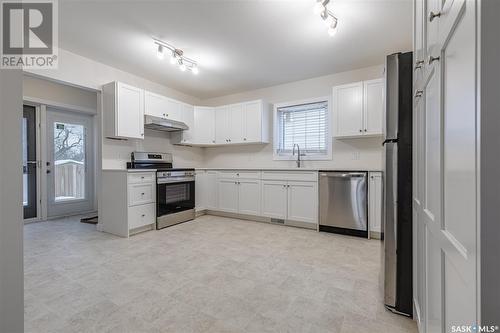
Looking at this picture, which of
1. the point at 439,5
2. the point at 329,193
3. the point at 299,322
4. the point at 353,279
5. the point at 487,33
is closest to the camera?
the point at 487,33

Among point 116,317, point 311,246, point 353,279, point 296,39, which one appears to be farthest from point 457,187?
point 296,39

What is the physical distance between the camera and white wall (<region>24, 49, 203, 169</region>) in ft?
10.6

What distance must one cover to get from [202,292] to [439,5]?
217 cm

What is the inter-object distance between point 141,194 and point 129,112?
4.28ft

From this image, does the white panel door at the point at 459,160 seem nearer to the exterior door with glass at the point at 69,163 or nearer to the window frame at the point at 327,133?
the window frame at the point at 327,133

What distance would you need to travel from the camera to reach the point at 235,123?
4680 millimetres

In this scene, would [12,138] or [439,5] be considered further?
[439,5]

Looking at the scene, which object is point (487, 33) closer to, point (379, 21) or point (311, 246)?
point (379, 21)

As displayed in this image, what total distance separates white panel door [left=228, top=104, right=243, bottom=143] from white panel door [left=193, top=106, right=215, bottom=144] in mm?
446

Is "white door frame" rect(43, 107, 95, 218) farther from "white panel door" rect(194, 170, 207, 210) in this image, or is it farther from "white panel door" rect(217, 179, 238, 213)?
"white panel door" rect(217, 179, 238, 213)

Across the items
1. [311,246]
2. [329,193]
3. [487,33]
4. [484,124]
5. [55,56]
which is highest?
[55,56]

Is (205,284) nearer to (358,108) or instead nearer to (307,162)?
Result: (307,162)

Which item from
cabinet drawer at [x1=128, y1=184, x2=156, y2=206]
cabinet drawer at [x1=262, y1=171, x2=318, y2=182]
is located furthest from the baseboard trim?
cabinet drawer at [x1=128, y1=184, x2=156, y2=206]

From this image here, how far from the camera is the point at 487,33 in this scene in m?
0.47
